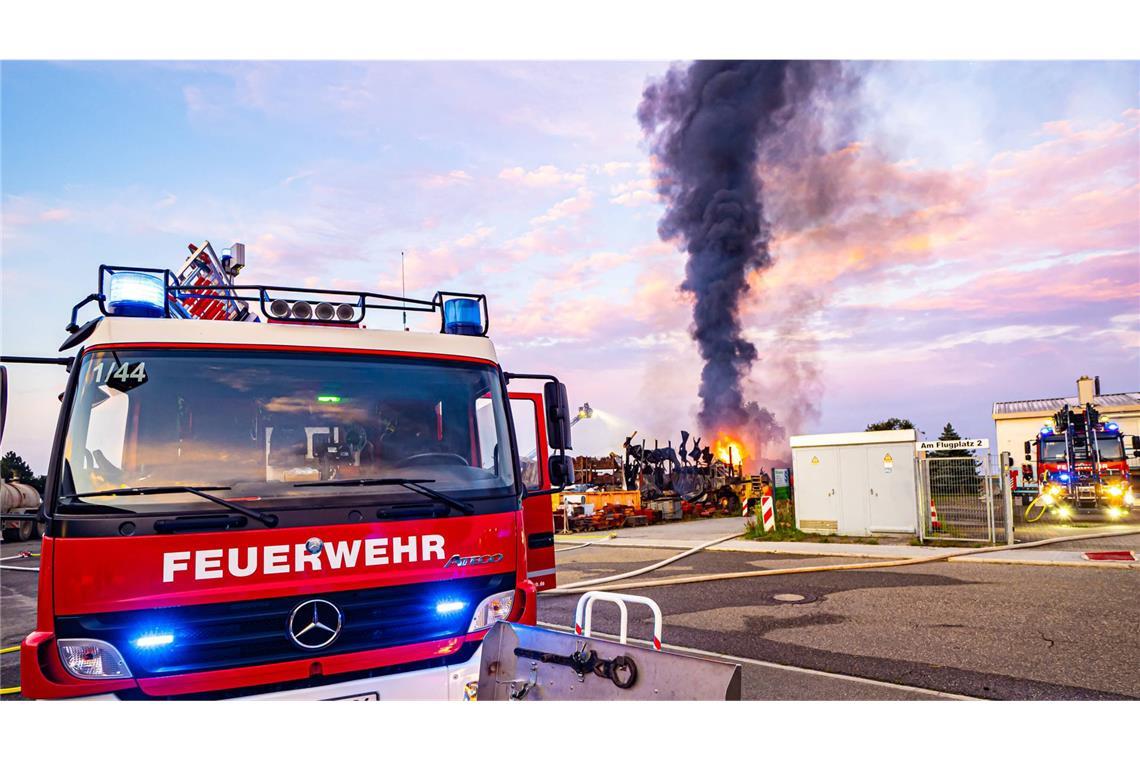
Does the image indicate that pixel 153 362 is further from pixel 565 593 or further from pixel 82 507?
pixel 565 593

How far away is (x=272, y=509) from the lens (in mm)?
A: 3588

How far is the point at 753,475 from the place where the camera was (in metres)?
33.3

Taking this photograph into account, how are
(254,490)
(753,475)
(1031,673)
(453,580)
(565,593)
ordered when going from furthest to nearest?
(753,475), (565,593), (1031,673), (453,580), (254,490)

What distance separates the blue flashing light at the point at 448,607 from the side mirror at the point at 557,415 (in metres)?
1.32

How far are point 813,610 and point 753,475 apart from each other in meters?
25.1

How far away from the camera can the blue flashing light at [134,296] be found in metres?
4.04

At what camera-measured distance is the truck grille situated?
3281 millimetres

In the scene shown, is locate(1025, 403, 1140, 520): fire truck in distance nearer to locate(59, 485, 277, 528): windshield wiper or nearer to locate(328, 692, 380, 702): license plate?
locate(328, 692, 380, 702): license plate

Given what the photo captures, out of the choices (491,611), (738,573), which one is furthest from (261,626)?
(738,573)

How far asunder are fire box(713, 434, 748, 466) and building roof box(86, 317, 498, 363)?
27.0 m

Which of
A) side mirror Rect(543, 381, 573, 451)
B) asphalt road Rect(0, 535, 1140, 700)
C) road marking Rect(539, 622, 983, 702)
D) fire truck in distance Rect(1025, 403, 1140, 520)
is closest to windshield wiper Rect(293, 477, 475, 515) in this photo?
side mirror Rect(543, 381, 573, 451)

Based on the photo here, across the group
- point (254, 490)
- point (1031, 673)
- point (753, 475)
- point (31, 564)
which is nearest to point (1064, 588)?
point (1031, 673)

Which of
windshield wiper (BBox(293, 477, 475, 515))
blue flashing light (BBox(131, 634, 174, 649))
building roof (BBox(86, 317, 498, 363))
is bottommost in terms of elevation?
blue flashing light (BBox(131, 634, 174, 649))

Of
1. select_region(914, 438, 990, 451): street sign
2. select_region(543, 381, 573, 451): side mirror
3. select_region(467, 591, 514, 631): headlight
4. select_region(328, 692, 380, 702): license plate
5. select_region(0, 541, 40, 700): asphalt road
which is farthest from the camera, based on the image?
select_region(914, 438, 990, 451): street sign
